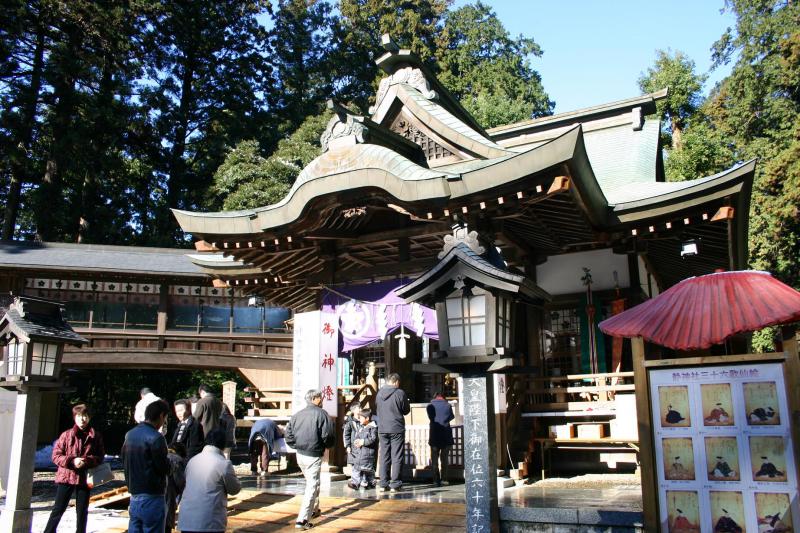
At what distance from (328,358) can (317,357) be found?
0.67 feet

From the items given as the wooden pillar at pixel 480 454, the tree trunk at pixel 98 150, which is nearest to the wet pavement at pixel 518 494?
the wooden pillar at pixel 480 454

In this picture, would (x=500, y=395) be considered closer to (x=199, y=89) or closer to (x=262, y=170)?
(x=262, y=170)

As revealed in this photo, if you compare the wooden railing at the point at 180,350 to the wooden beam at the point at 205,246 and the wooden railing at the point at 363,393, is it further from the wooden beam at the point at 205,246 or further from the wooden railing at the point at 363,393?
the wooden beam at the point at 205,246

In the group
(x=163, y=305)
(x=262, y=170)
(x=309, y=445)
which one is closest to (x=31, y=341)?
(x=309, y=445)

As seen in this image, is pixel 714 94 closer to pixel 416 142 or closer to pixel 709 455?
pixel 416 142

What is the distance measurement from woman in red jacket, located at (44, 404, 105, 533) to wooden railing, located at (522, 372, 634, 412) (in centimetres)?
688

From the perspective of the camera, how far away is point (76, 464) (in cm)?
777

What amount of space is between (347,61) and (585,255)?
28.4m

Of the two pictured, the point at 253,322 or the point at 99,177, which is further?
the point at 99,177

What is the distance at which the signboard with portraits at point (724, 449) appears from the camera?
5090mm

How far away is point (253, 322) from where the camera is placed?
24.2m

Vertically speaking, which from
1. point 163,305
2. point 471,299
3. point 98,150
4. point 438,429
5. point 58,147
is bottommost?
point 438,429

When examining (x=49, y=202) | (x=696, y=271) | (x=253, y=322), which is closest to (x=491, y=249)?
(x=696, y=271)

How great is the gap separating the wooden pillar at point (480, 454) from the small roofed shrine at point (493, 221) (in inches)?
71.5
